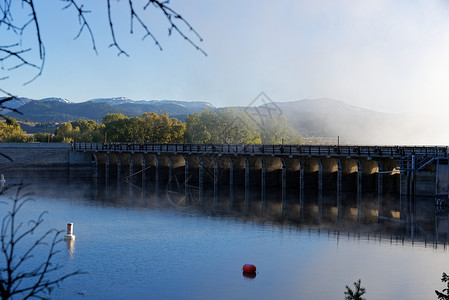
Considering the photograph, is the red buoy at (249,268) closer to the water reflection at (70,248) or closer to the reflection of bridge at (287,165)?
the water reflection at (70,248)

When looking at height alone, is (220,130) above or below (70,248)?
above

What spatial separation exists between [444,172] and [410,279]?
32156mm

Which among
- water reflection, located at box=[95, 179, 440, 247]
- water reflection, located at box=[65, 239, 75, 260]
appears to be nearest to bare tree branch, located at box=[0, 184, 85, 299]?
water reflection, located at box=[65, 239, 75, 260]

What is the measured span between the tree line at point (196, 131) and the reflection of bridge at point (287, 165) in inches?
1001

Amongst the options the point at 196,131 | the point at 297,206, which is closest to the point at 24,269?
the point at 297,206

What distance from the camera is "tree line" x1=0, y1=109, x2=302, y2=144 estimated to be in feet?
389

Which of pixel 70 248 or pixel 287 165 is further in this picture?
pixel 287 165

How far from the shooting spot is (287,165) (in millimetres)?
74688

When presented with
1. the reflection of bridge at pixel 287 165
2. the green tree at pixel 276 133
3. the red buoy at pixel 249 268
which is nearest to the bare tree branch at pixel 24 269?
the red buoy at pixel 249 268

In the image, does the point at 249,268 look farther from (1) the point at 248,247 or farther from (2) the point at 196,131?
(2) the point at 196,131

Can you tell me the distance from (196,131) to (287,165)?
1879 inches

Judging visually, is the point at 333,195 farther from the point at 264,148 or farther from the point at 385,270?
the point at 385,270

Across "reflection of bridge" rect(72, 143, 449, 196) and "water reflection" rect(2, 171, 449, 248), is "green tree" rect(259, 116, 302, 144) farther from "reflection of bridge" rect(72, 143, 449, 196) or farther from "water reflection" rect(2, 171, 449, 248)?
"water reflection" rect(2, 171, 449, 248)

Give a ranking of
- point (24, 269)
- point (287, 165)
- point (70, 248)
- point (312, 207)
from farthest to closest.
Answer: point (287, 165) < point (312, 207) < point (70, 248) < point (24, 269)
